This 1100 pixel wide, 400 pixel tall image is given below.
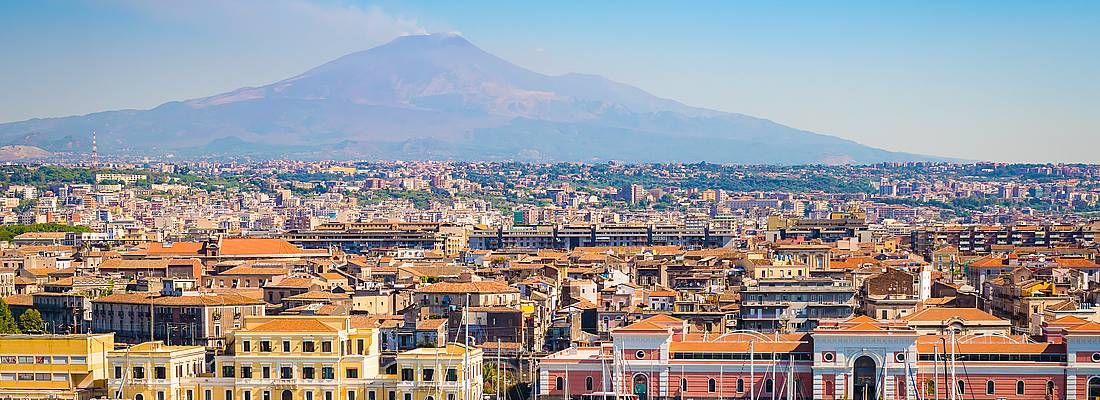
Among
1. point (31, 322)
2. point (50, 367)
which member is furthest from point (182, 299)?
point (50, 367)

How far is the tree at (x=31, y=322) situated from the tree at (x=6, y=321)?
0.42 metres

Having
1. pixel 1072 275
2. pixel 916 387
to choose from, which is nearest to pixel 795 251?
pixel 1072 275

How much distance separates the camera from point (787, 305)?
54875 mm

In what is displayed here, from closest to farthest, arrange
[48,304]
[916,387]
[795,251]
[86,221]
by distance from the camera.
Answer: [916,387] → [48,304] → [795,251] → [86,221]

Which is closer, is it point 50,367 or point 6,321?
point 50,367

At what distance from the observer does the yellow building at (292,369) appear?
134 feet

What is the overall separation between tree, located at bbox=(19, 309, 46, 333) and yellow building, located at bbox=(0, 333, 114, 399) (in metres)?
14.9

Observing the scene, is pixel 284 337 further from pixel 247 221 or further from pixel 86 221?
pixel 247 221

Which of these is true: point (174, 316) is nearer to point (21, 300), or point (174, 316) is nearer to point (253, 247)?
point (21, 300)

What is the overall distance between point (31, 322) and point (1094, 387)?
95.4 feet

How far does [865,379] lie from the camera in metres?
42.5

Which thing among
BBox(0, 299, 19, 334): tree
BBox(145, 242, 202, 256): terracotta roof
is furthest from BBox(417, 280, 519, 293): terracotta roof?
BBox(145, 242, 202, 256): terracotta roof

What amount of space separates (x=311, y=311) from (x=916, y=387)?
1755cm

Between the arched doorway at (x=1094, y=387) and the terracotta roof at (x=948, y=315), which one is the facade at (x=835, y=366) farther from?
the terracotta roof at (x=948, y=315)
